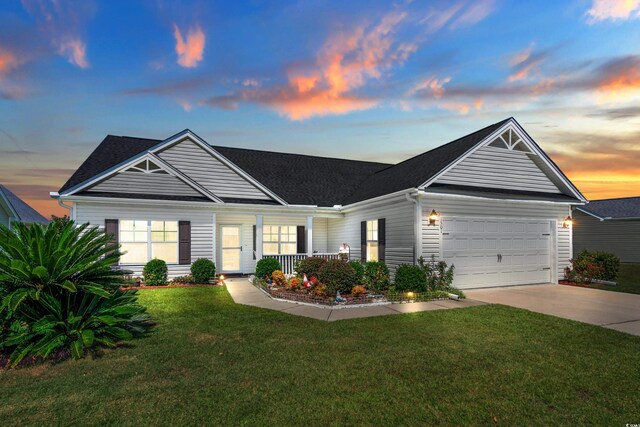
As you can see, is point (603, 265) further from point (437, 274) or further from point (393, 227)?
point (393, 227)

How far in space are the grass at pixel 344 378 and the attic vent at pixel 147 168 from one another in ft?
27.8

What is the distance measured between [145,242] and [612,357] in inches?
539

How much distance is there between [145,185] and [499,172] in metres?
13.7

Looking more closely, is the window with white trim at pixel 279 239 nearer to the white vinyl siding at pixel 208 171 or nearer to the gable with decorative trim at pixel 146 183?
the white vinyl siding at pixel 208 171

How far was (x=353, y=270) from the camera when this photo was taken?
1036cm

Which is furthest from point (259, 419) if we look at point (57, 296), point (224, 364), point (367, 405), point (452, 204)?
point (452, 204)

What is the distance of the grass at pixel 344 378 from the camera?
3.42 meters

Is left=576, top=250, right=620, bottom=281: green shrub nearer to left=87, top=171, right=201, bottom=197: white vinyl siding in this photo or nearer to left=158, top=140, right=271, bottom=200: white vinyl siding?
left=158, top=140, right=271, bottom=200: white vinyl siding

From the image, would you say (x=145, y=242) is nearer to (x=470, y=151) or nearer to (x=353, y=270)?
(x=353, y=270)

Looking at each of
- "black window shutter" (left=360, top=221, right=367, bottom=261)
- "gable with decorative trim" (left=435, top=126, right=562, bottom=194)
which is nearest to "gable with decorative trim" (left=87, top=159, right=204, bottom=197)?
"black window shutter" (left=360, top=221, right=367, bottom=261)

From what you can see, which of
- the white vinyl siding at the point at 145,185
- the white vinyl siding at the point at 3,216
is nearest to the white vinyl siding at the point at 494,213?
the white vinyl siding at the point at 145,185

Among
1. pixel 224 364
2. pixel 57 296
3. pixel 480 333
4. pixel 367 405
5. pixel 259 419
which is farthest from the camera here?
pixel 480 333

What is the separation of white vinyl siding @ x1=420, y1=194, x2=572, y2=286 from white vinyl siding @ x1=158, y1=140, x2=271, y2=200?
7.51 m

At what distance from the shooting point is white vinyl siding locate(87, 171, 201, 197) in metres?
12.8
